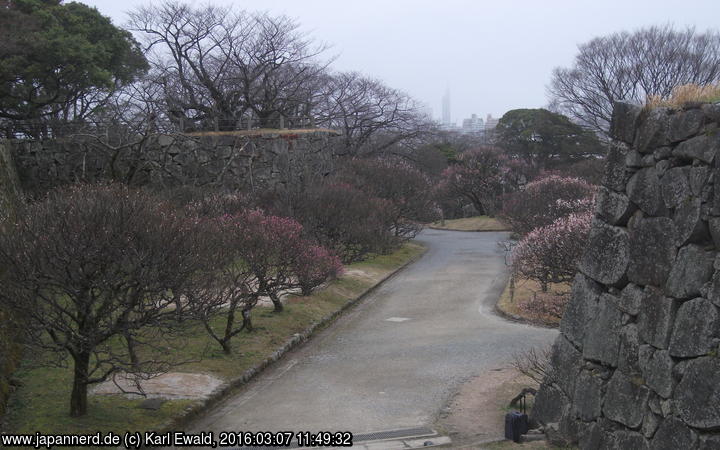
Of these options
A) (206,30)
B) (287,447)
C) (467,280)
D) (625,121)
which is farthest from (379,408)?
(206,30)

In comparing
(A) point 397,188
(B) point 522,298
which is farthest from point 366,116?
(B) point 522,298

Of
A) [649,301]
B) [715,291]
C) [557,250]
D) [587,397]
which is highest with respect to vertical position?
[715,291]

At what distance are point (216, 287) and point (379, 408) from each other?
131 inches

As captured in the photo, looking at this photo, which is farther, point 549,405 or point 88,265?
point 88,265

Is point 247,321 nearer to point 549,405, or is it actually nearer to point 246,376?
point 246,376

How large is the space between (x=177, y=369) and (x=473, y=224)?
1365 inches

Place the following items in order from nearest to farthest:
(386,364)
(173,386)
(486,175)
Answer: (173,386) < (386,364) < (486,175)

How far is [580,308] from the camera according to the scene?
727 cm

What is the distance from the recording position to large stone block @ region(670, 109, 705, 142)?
5629 millimetres

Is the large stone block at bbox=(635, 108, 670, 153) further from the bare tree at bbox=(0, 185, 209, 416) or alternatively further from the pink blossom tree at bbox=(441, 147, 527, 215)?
the pink blossom tree at bbox=(441, 147, 527, 215)

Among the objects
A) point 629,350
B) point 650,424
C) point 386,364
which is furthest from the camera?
point 386,364

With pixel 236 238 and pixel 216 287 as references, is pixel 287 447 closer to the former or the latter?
pixel 216 287

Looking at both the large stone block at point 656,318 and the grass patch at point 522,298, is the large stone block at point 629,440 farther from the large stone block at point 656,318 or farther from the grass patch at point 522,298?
the grass patch at point 522,298

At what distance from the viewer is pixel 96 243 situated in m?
8.32
